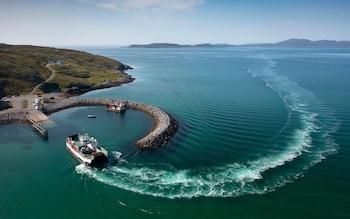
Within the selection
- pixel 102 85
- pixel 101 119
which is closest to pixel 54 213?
pixel 101 119

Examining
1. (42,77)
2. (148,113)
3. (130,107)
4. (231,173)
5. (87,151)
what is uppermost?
(42,77)

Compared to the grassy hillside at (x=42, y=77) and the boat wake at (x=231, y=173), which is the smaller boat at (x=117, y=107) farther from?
the grassy hillside at (x=42, y=77)

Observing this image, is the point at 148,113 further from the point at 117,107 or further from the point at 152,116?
the point at 117,107

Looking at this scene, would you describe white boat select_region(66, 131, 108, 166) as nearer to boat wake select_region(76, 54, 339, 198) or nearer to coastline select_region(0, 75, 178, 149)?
boat wake select_region(76, 54, 339, 198)

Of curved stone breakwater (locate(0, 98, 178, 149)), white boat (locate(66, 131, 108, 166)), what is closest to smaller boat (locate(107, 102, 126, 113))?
curved stone breakwater (locate(0, 98, 178, 149))

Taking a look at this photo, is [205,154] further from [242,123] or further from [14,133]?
[14,133]

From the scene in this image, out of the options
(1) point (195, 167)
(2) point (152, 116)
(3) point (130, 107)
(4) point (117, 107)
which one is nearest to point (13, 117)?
(4) point (117, 107)
